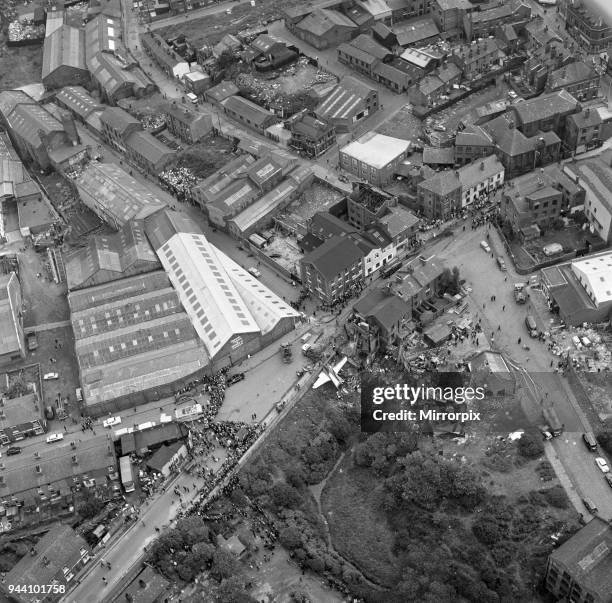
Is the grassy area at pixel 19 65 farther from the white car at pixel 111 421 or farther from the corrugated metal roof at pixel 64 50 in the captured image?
the white car at pixel 111 421

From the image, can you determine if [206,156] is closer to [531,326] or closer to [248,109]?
[248,109]

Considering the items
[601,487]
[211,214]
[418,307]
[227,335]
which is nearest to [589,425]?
[601,487]

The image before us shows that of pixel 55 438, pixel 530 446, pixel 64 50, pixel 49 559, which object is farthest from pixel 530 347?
pixel 64 50

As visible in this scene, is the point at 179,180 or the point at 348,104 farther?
the point at 348,104

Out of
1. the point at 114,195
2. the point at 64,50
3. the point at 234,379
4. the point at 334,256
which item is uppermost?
the point at 64,50

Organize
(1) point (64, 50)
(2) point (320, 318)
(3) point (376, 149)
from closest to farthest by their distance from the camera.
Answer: (2) point (320, 318) → (3) point (376, 149) → (1) point (64, 50)
